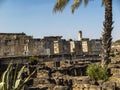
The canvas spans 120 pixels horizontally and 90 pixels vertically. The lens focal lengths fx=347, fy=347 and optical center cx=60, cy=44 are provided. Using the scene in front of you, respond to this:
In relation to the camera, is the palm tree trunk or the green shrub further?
the palm tree trunk

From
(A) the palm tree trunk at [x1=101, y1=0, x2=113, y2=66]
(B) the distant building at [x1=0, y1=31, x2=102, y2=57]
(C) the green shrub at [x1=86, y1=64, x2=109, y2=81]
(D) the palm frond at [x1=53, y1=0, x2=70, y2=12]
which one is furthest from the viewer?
(B) the distant building at [x1=0, y1=31, x2=102, y2=57]

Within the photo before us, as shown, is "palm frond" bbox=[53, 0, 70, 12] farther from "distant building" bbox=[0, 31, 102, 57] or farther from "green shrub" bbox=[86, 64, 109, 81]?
"distant building" bbox=[0, 31, 102, 57]

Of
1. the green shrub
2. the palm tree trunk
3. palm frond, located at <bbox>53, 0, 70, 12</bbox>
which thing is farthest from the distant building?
the green shrub

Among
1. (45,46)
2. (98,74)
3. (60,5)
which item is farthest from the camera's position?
(45,46)

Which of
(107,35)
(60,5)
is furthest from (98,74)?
(60,5)

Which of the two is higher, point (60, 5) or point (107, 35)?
point (60, 5)

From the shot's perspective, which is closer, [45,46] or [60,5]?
[60,5]

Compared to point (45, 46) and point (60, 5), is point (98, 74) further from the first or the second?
point (45, 46)

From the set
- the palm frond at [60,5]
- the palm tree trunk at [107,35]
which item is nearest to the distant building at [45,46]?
the palm frond at [60,5]

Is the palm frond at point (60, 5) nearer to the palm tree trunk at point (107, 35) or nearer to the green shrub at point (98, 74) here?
the palm tree trunk at point (107, 35)

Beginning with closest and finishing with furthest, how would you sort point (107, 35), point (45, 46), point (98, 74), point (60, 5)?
point (98, 74) < point (107, 35) < point (60, 5) < point (45, 46)

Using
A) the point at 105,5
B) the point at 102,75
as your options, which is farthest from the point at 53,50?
the point at 102,75

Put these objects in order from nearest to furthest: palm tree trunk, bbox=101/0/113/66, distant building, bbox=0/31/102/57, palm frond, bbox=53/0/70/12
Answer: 1. palm tree trunk, bbox=101/0/113/66
2. palm frond, bbox=53/0/70/12
3. distant building, bbox=0/31/102/57

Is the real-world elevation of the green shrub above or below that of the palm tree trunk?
below
